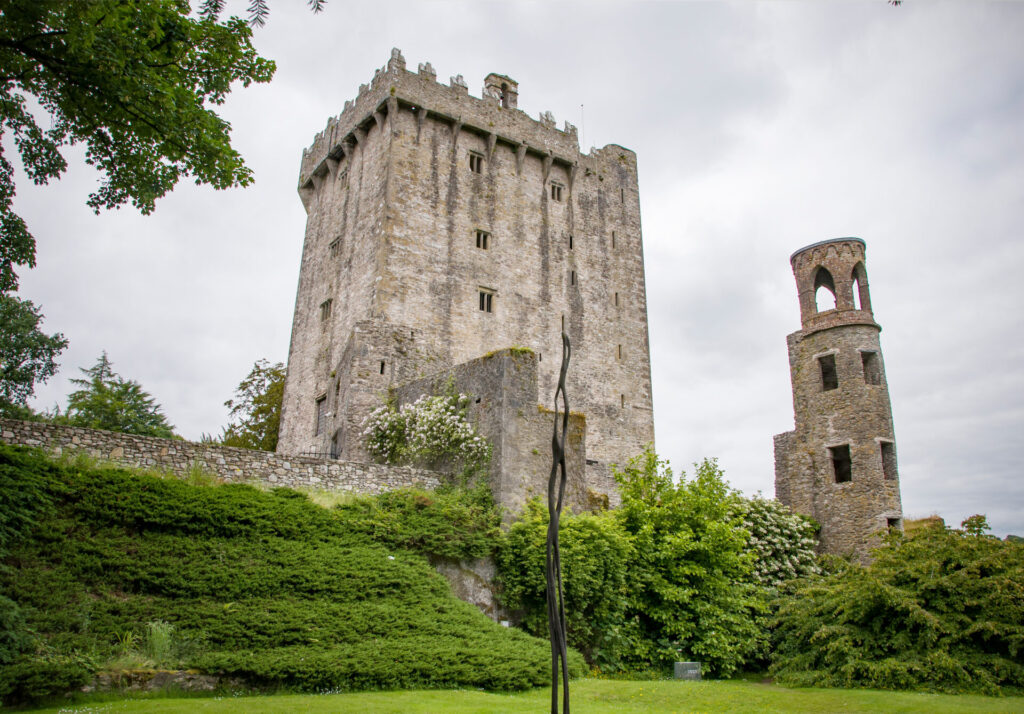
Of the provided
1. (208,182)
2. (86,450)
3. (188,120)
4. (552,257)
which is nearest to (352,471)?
(86,450)

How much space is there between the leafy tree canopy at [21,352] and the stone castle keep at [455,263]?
11.8 m

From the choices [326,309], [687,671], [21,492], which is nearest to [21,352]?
[326,309]

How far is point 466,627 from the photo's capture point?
12609 mm

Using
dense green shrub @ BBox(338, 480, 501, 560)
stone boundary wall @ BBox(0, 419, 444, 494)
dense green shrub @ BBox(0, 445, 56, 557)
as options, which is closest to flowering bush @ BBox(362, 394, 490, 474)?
stone boundary wall @ BBox(0, 419, 444, 494)

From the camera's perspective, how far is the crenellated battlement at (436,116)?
26250 mm

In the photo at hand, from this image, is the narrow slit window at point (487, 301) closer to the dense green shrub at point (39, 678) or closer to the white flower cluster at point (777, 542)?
the white flower cluster at point (777, 542)

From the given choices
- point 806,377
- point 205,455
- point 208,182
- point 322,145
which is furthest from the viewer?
point 322,145

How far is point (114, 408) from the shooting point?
106 ft

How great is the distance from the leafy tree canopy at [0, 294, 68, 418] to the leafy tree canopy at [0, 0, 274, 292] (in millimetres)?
23040

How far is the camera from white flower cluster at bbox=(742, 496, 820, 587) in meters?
22.5

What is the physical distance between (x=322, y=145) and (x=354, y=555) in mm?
20947

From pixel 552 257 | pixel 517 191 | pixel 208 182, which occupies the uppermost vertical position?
pixel 517 191

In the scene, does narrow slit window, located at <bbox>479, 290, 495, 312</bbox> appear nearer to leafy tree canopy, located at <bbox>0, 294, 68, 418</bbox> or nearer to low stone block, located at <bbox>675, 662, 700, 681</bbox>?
low stone block, located at <bbox>675, 662, 700, 681</bbox>

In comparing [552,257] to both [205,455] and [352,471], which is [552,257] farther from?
[205,455]
